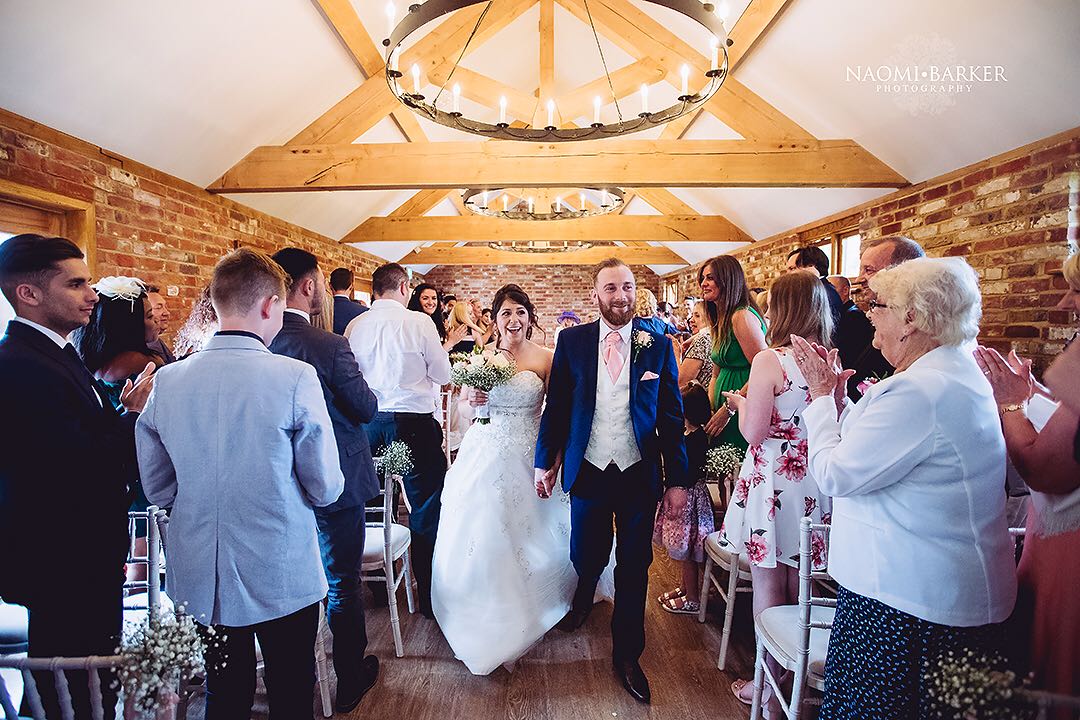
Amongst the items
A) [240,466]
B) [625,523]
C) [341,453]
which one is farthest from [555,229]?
[240,466]

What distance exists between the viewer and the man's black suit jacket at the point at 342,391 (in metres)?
2.05

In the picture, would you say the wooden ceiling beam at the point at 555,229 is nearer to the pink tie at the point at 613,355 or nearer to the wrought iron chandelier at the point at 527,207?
the wrought iron chandelier at the point at 527,207

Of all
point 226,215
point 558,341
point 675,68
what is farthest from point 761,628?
point 226,215

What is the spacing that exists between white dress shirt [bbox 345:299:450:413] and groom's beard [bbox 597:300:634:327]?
116 centimetres

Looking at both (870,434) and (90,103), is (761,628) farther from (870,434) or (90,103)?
(90,103)

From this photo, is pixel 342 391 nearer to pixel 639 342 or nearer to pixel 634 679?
pixel 639 342

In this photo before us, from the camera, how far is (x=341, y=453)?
214 centimetres

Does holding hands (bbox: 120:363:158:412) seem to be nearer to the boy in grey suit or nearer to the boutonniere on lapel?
the boy in grey suit

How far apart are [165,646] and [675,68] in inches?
210

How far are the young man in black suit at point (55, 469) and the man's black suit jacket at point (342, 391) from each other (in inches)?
23.4

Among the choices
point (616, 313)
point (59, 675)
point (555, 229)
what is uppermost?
point (555, 229)

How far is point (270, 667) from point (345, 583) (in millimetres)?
604

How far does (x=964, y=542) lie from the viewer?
122cm

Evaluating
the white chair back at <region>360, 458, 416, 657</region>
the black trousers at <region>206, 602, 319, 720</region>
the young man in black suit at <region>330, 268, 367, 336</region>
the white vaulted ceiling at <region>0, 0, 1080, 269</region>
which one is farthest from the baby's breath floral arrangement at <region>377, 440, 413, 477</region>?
the white vaulted ceiling at <region>0, 0, 1080, 269</region>
